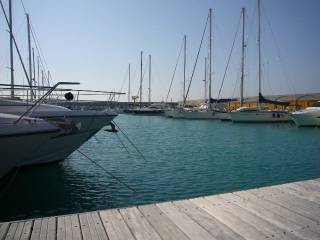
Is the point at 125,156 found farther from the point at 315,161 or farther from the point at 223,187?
the point at 315,161

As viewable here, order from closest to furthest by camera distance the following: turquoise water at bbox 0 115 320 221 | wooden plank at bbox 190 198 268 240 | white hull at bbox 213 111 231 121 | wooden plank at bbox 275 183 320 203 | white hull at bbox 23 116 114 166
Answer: wooden plank at bbox 190 198 268 240
wooden plank at bbox 275 183 320 203
turquoise water at bbox 0 115 320 221
white hull at bbox 23 116 114 166
white hull at bbox 213 111 231 121

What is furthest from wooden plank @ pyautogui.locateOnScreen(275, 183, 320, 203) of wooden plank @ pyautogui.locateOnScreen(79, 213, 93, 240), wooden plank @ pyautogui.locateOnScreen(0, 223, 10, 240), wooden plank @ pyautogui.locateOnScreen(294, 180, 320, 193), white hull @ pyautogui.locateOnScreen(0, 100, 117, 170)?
white hull @ pyautogui.locateOnScreen(0, 100, 117, 170)

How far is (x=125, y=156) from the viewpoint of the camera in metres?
16.9

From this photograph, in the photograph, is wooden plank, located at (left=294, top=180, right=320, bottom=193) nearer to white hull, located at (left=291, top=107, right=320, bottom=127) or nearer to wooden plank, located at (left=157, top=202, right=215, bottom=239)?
wooden plank, located at (left=157, top=202, right=215, bottom=239)

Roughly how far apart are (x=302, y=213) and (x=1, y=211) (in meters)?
7.07

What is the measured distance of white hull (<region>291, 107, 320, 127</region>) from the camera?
36.0m

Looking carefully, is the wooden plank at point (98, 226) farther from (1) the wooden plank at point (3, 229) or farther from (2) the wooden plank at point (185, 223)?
(1) the wooden plank at point (3, 229)

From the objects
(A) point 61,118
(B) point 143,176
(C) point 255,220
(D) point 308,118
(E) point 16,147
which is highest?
(A) point 61,118

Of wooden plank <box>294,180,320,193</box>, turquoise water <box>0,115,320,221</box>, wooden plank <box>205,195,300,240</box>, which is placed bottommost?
turquoise water <box>0,115,320,221</box>

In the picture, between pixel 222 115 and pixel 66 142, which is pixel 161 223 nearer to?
pixel 66 142

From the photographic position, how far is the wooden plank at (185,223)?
14.9 ft

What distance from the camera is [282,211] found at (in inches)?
213

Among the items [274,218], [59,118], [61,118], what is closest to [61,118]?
[61,118]

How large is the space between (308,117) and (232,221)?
34.3 meters
